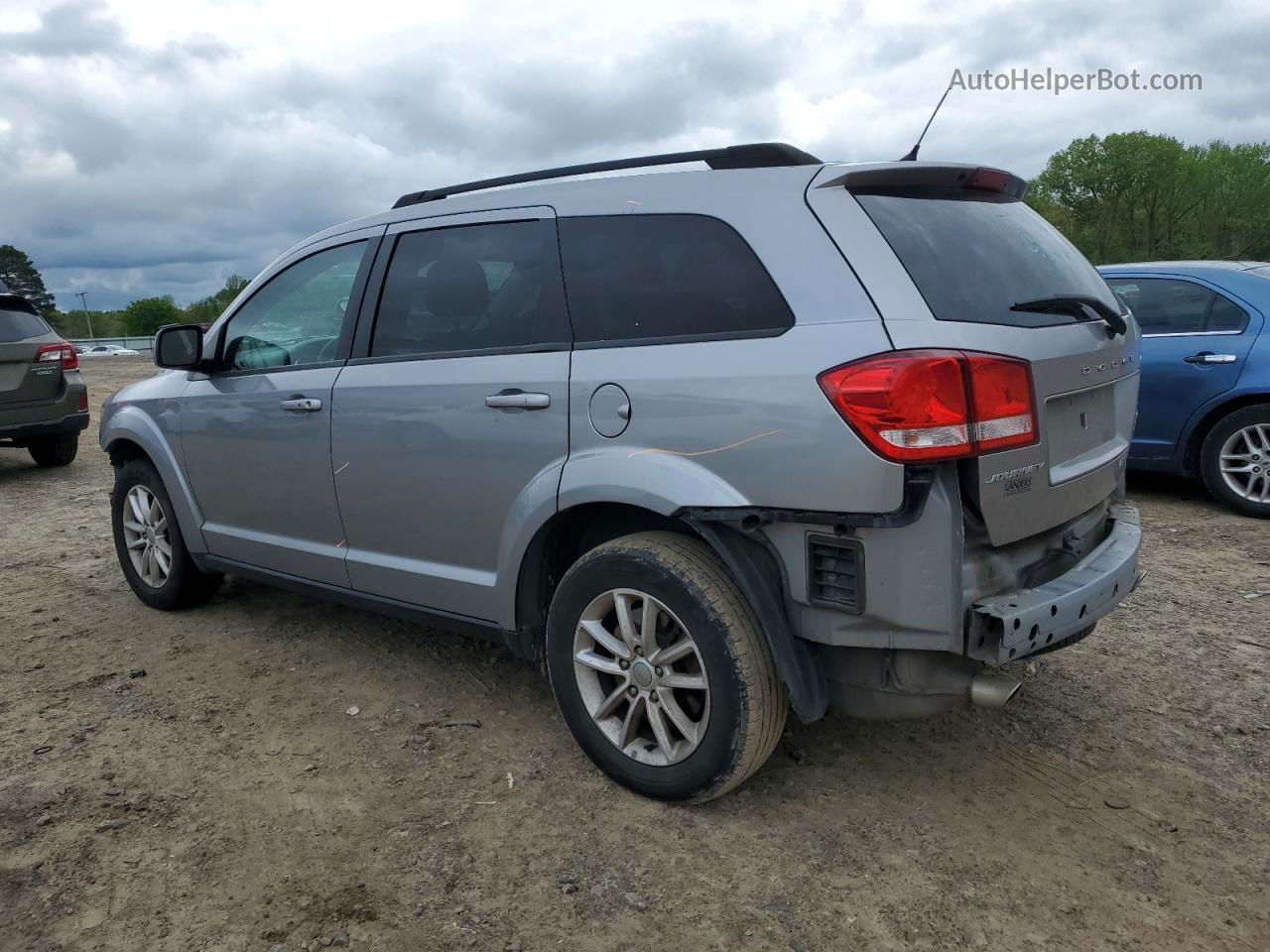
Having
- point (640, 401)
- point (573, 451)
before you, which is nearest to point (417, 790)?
point (573, 451)

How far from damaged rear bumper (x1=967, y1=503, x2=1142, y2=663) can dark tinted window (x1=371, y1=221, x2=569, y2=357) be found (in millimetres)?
1497

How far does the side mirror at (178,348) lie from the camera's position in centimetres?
439

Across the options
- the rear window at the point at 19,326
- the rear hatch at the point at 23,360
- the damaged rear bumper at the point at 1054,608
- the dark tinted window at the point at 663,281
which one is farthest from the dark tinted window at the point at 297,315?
the rear window at the point at 19,326

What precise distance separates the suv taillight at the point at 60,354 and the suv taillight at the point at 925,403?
8.58m

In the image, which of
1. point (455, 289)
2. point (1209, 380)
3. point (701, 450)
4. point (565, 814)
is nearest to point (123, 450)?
point (455, 289)

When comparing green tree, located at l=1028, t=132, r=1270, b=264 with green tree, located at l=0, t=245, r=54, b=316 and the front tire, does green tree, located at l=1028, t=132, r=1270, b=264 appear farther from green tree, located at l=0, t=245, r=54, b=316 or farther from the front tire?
green tree, located at l=0, t=245, r=54, b=316

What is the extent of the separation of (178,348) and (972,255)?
332 centimetres

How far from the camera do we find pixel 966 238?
289 centimetres

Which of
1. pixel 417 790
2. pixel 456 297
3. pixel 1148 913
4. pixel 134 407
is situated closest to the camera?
pixel 1148 913

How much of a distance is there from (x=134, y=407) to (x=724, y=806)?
3.56m

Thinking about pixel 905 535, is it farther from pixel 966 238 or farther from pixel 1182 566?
pixel 1182 566

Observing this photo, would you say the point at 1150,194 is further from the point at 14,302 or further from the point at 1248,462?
the point at 14,302

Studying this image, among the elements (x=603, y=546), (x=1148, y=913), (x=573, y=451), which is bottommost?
(x=1148, y=913)

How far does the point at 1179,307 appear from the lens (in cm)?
673
